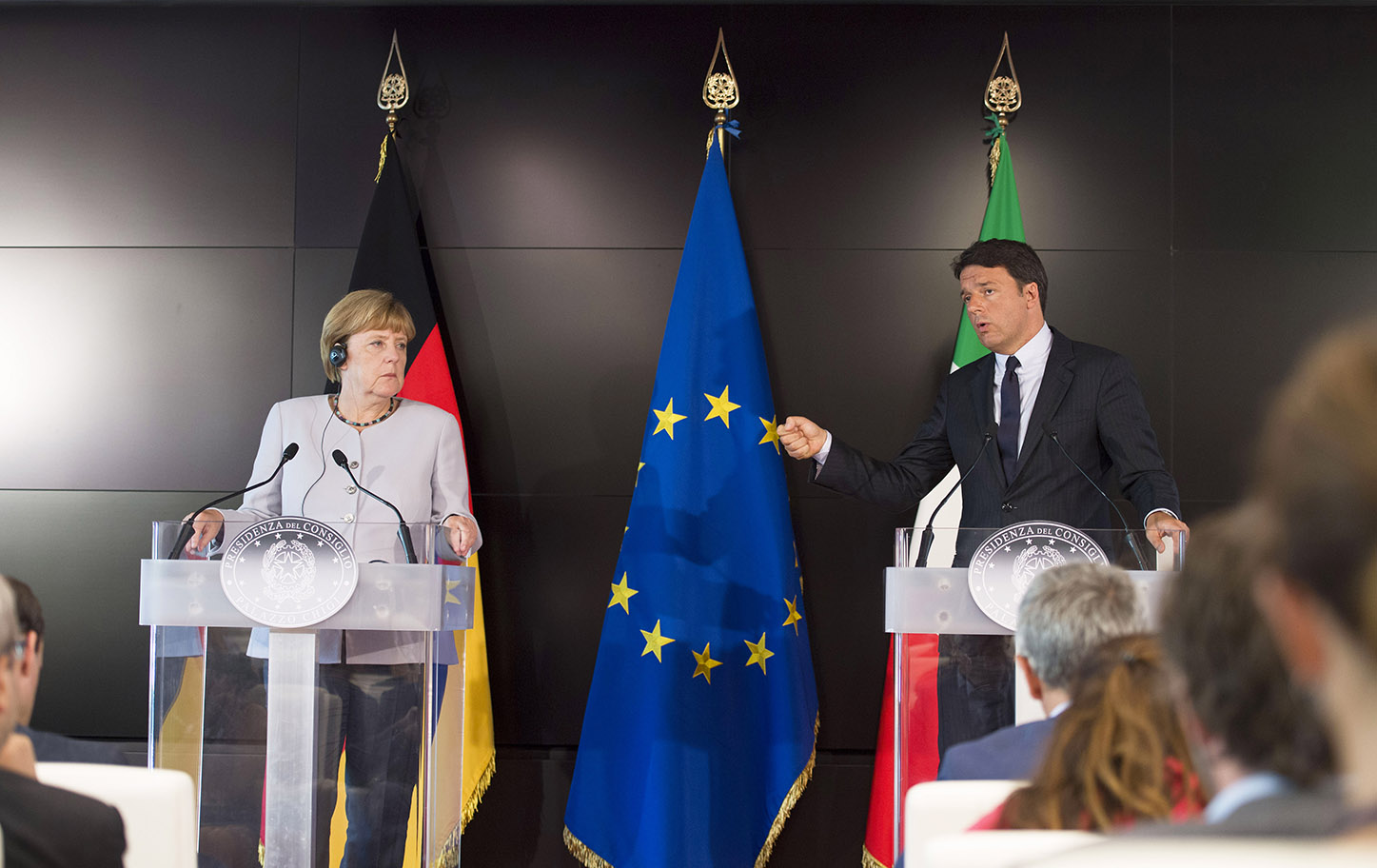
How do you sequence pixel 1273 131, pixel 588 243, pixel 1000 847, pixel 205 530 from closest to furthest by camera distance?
1. pixel 1000 847
2. pixel 205 530
3. pixel 1273 131
4. pixel 588 243

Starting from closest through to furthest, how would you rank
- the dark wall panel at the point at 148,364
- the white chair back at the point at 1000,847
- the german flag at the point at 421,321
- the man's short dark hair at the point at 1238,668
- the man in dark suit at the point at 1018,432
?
the man's short dark hair at the point at 1238,668
the white chair back at the point at 1000,847
the man in dark suit at the point at 1018,432
the german flag at the point at 421,321
the dark wall panel at the point at 148,364

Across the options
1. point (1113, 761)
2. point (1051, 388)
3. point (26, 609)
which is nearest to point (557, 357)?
point (1051, 388)

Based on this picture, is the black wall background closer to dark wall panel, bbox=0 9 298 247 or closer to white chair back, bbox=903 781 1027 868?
dark wall panel, bbox=0 9 298 247

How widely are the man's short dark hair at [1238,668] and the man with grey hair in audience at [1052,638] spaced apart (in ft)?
2.88

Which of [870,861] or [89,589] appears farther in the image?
[89,589]

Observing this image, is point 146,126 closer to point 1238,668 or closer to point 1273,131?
point 1273,131

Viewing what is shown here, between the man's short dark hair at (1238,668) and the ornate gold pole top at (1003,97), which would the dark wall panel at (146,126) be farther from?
the man's short dark hair at (1238,668)

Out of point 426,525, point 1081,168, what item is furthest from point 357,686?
point 1081,168

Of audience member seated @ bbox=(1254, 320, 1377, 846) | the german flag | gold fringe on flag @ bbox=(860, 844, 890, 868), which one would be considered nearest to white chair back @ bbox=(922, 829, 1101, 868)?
audience member seated @ bbox=(1254, 320, 1377, 846)

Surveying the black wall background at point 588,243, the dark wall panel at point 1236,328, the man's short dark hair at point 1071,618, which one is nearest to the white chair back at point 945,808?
the man's short dark hair at point 1071,618

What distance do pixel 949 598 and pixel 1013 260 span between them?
117 centimetres

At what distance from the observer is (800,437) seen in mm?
3098

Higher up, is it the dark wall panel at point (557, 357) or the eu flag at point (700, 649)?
the dark wall panel at point (557, 357)

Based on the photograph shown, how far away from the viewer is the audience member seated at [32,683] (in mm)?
1343
